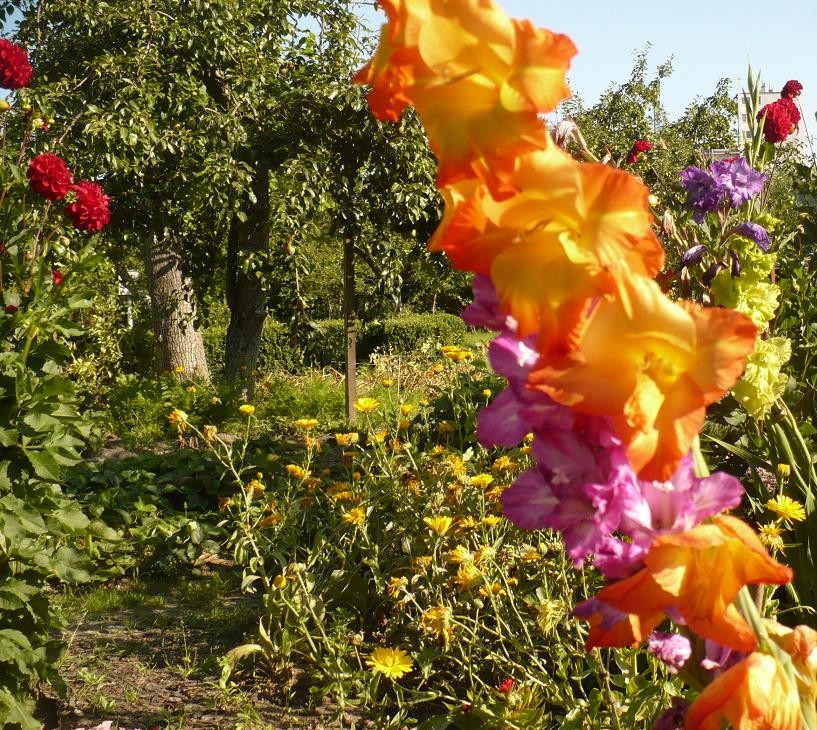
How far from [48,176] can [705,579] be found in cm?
238

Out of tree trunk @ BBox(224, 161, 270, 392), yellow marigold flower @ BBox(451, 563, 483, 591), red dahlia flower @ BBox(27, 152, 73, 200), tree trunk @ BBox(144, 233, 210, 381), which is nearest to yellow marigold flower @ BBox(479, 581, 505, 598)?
yellow marigold flower @ BBox(451, 563, 483, 591)

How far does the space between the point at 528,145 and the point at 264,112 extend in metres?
7.05

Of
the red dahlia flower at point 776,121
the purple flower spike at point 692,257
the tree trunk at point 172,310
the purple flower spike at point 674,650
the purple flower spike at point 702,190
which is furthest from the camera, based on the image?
the tree trunk at point 172,310

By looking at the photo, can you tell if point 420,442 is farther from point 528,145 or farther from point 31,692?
point 528,145

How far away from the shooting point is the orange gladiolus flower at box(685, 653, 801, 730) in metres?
0.52

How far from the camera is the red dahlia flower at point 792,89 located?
3215 millimetres

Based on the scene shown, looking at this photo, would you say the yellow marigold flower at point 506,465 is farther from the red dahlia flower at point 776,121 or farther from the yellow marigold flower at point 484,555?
the red dahlia flower at point 776,121

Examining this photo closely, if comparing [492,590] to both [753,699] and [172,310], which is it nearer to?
[753,699]

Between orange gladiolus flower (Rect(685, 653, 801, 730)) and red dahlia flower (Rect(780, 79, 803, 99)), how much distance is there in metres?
3.20

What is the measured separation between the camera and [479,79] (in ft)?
1.51

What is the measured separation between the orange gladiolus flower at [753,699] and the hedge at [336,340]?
10938 mm


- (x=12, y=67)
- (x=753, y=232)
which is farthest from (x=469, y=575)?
(x=12, y=67)

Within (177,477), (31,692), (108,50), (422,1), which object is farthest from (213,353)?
(422,1)

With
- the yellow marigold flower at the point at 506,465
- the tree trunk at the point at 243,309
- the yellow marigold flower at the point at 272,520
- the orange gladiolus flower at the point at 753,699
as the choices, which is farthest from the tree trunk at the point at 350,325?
the orange gladiolus flower at the point at 753,699
